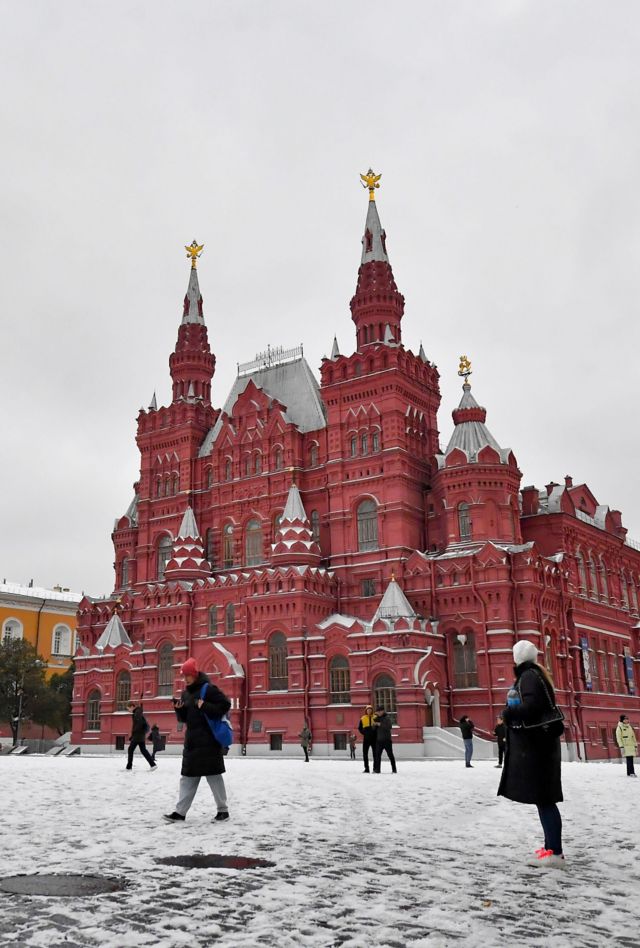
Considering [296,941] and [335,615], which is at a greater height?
[335,615]

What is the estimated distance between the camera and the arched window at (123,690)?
5491cm

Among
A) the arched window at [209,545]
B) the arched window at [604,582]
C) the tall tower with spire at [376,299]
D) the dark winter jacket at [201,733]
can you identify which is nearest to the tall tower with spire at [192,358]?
the arched window at [209,545]

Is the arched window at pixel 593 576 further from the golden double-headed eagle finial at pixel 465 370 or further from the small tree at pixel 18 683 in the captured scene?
the small tree at pixel 18 683

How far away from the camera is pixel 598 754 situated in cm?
5000

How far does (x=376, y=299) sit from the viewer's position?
2245 inches

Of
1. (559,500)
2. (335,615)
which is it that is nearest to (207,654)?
(335,615)

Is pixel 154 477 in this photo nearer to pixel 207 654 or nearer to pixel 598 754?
pixel 207 654

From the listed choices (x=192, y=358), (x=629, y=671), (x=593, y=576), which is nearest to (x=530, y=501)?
(x=593, y=576)

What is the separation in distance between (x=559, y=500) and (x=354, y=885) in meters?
50.3

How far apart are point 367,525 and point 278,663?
10.1 metres

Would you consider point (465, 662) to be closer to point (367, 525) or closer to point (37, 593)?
point (367, 525)

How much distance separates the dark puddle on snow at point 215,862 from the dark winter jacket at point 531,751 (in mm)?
2593

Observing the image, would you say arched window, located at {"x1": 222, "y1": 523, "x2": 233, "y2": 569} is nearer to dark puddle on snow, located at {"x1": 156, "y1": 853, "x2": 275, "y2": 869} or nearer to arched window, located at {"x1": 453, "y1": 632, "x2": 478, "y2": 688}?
arched window, located at {"x1": 453, "y1": 632, "x2": 478, "y2": 688}

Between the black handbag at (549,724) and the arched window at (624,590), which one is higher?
the arched window at (624,590)
